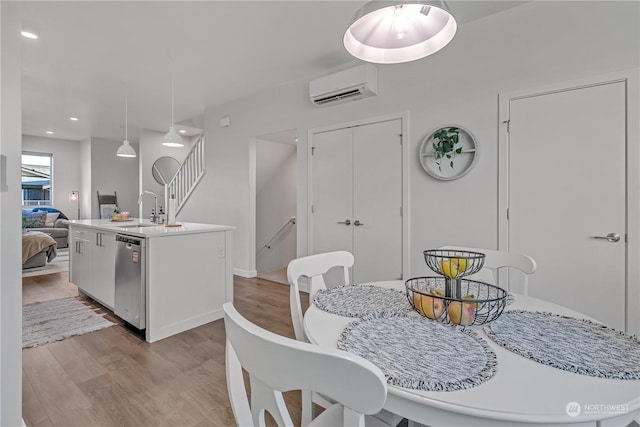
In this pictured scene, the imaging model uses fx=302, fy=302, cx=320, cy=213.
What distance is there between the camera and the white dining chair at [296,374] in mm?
528

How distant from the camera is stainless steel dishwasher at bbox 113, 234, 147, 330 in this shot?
253cm

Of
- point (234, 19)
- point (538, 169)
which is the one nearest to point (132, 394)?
point (234, 19)

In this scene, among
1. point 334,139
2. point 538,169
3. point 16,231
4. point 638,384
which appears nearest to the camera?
point 638,384

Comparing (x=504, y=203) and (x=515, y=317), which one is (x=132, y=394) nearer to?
(x=515, y=317)

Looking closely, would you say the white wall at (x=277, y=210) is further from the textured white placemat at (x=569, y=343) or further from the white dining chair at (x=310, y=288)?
the textured white placemat at (x=569, y=343)

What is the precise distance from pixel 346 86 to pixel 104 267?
3.13 m

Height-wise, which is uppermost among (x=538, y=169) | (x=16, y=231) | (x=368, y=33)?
(x=368, y=33)

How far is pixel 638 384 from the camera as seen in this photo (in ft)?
2.35

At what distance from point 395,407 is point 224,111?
506 cm

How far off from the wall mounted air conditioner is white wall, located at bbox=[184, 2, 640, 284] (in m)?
0.11

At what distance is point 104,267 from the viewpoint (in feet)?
10.1

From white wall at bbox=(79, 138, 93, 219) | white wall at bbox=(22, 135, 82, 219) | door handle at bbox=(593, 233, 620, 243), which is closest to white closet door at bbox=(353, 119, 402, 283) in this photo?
door handle at bbox=(593, 233, 620, 243)

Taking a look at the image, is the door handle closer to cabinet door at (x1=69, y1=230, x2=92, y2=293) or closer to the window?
cabinet door at (x1=69, y1=230, x2=92, y2=293)

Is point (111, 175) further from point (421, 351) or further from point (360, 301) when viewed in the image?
point (421, 351)
